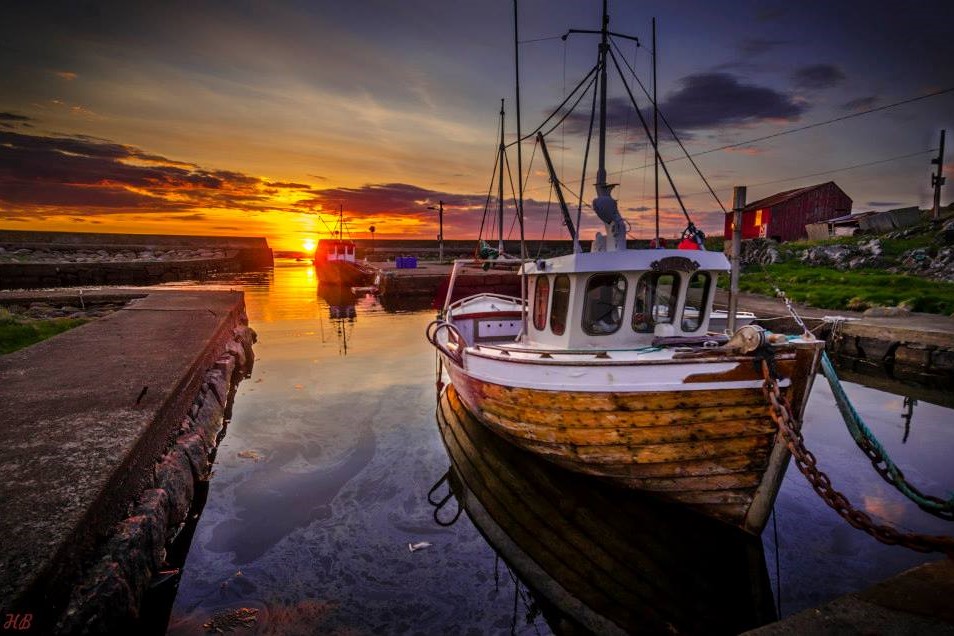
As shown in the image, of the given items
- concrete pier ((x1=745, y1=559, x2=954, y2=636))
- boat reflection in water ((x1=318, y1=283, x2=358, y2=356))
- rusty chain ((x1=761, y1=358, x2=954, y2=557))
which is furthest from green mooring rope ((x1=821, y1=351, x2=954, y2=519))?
boat reflection in water ((x1=318, y1=283, x2=358, y2=356))

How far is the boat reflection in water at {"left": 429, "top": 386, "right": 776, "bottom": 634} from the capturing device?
470cm

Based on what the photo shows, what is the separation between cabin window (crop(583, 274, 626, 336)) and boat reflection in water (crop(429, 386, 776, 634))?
7.72 ft

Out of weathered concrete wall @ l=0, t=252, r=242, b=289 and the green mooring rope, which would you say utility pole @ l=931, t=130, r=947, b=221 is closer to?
the green mooring rope

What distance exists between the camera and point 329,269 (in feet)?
136

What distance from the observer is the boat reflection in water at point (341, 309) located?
19.8m

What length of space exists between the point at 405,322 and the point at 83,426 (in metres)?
18.7

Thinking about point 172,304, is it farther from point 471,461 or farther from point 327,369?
point 471,461

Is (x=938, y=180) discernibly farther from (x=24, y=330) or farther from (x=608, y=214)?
(x=24, y=330)

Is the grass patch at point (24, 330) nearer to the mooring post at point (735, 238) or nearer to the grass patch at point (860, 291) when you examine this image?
the mooring post at point (735, 238)

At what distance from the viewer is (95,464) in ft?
14.6

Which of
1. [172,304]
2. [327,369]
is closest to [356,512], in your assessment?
[327,369]

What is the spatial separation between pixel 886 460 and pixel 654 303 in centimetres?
338

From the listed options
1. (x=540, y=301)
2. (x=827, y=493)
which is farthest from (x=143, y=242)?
(x=827, y=493)

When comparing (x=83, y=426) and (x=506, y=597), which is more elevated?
(x=83, y=426)
